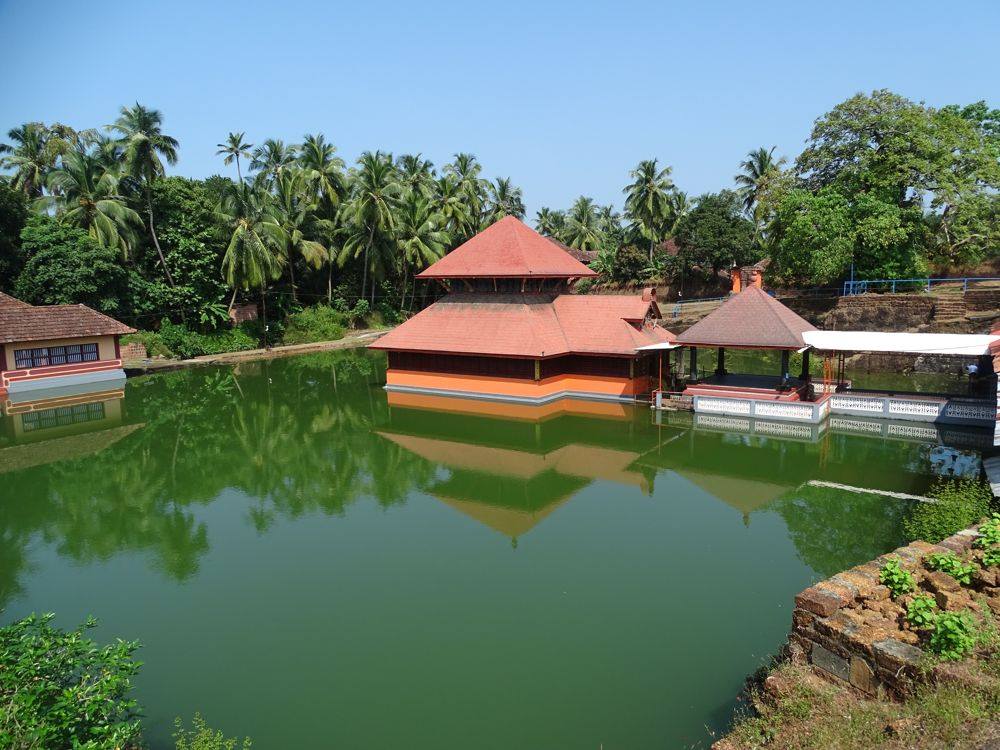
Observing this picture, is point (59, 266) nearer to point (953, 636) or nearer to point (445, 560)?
point (445, 560)

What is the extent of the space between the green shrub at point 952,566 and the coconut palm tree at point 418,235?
114 ft

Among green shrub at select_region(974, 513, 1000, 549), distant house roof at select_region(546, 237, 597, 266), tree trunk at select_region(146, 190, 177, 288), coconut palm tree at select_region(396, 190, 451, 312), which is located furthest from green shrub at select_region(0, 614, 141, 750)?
distant house roof at select_region(546, 237, 597, 266)

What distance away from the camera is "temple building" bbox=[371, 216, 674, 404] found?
68.5ft

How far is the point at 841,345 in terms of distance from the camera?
18.2 m

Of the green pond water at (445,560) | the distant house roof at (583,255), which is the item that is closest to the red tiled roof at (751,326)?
the green pond water at (445,560)

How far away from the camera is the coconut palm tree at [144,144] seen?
30219 mm

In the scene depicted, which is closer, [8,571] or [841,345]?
[8,571]

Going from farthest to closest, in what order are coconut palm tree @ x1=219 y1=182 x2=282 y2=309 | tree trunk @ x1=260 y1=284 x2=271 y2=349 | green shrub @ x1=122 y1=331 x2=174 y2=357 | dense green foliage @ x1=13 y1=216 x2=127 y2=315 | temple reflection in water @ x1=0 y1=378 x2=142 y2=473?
tree trunk @ x1=260 y1=284 x2=271 y2=349
coconut palm tree @ x1=219 y1=182 x2=282 y2=309
green shrub @ x1=122 y1=331 x2=174 y2=357
dense green foliage @ x1=13 y1=216 x2=127 y2=315
temple reflection in water @ x1=0 y1=378 x2=142 y2=473

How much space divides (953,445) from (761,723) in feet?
42.8

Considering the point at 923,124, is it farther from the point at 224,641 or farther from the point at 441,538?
the point at 224,641

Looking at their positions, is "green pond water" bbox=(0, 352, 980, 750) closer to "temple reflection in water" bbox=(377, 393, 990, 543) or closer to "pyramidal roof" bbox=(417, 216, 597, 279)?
"temple reflection in water" bbox=(377, 393, 990, 543)

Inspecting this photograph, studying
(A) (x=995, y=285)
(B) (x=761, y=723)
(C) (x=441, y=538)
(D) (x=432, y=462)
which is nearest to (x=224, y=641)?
(C) (x=441, y=538)

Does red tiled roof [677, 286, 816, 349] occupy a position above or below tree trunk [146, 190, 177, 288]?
below

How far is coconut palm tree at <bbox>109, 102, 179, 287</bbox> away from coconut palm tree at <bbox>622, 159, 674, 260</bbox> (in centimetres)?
2732
